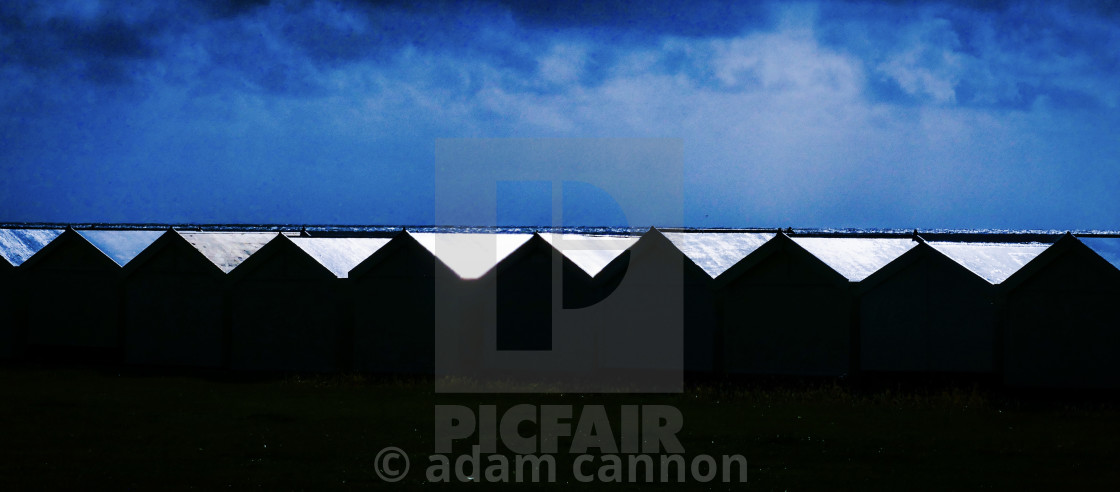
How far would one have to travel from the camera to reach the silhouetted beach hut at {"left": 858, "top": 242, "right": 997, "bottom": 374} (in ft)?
86.3

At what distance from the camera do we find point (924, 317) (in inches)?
1051

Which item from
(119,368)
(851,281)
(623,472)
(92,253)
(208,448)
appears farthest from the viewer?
(92,253)

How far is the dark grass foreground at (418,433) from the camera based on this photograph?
602 inches

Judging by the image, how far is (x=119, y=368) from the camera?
29.6m

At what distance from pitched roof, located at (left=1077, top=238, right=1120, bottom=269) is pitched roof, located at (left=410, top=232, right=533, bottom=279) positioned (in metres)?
13.3

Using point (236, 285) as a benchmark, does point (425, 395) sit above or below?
below

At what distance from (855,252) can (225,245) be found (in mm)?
17012

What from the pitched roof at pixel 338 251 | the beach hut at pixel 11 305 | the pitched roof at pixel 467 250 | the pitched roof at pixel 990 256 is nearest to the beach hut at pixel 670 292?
the pitched roof at pixel 467 250

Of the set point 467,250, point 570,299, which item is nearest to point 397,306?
point 467,250

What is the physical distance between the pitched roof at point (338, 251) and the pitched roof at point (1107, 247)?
17188 millimetres

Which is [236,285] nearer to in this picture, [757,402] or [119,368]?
[119,368]

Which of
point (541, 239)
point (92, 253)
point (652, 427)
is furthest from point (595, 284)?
point (92, 253)

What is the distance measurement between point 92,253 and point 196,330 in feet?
13.6

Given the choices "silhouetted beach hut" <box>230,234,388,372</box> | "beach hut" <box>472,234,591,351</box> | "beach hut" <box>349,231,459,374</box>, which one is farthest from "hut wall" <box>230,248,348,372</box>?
"beach hut" <box>472,234,591,351</box>
